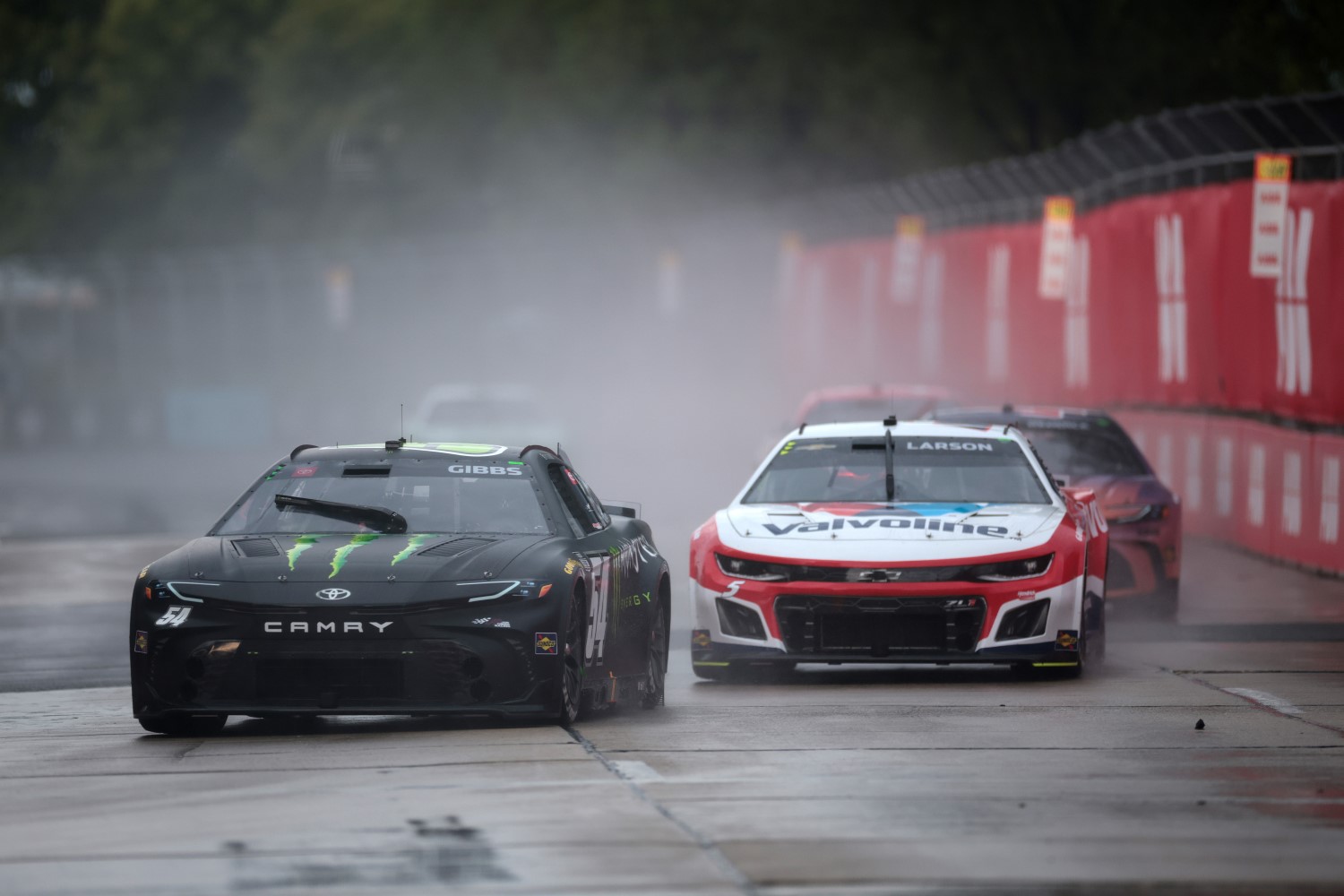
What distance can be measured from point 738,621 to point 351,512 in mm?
2162

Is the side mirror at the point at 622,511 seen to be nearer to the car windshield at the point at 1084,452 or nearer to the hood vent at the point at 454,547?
the hood vent at the point at 454,547

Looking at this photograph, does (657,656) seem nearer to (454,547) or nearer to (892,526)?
(892,526)

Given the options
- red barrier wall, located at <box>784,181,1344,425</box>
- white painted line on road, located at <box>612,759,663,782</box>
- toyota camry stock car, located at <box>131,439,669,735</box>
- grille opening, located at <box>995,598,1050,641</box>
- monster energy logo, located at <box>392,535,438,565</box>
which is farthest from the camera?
red barrier wall, located at <box>784,181,1344,425</box>

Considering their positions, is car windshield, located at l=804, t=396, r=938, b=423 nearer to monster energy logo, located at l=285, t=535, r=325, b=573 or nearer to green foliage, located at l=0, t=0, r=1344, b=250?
monster energy logo, located at l=285, t=535, r=325, b=573

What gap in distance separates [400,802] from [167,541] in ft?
55.4

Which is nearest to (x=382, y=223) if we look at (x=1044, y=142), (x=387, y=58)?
(x=387, y=58)

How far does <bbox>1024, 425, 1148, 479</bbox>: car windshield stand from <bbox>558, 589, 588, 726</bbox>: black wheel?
256 inches

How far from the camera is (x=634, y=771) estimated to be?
28.0 feet

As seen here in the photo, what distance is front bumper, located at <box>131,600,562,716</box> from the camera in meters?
9.34

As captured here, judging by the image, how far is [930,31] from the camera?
6375 centimetres

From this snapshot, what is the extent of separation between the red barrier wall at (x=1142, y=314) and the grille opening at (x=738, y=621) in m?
7.67

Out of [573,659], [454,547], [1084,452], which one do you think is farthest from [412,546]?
[1084,452]

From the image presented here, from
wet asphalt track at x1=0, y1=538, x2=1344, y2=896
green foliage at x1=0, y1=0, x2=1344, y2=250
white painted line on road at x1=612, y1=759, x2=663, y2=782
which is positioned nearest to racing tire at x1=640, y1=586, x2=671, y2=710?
wet asphalt track at x1=0, y1=538, x2=1344, y2=896

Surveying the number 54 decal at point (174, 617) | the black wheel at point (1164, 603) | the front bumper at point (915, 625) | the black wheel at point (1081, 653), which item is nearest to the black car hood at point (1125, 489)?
the black wheel at point (1164, 603)
